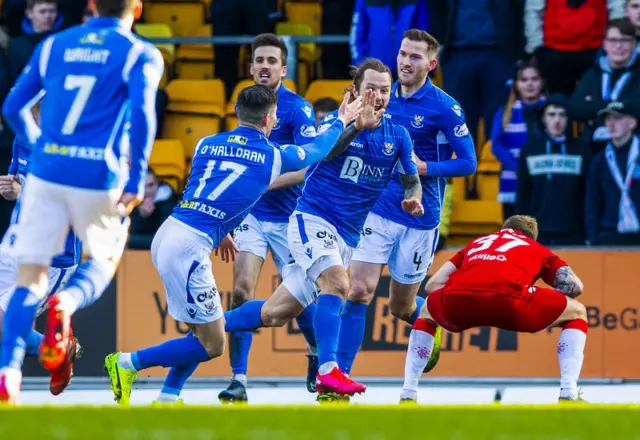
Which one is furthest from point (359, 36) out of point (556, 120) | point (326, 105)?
point (556, 120)

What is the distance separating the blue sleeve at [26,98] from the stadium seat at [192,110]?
6858 millimetres

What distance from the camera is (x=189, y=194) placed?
8125 millimetres

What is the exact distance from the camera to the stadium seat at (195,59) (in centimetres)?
1532

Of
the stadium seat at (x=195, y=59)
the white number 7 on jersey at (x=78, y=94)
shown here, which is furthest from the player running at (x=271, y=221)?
the stadium seat at (x=195, y=59)

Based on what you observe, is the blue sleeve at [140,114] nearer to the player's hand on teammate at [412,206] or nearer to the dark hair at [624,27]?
the player's hand on teammate at [412,206]

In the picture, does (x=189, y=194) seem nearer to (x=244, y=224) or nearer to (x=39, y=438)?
(x=244, y=224)

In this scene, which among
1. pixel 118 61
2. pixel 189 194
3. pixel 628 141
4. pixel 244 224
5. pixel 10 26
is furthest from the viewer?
pixel 10 26

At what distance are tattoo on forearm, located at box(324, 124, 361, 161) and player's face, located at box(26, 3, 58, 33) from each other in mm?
5232

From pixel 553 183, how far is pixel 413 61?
9.62ft

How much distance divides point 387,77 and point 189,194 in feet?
5.43

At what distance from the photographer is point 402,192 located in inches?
387

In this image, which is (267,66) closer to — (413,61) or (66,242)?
(413,61)

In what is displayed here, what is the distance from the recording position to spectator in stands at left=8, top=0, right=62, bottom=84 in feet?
43.2

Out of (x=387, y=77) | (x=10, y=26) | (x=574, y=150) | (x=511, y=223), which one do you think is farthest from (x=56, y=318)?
(x=10, y=26)
